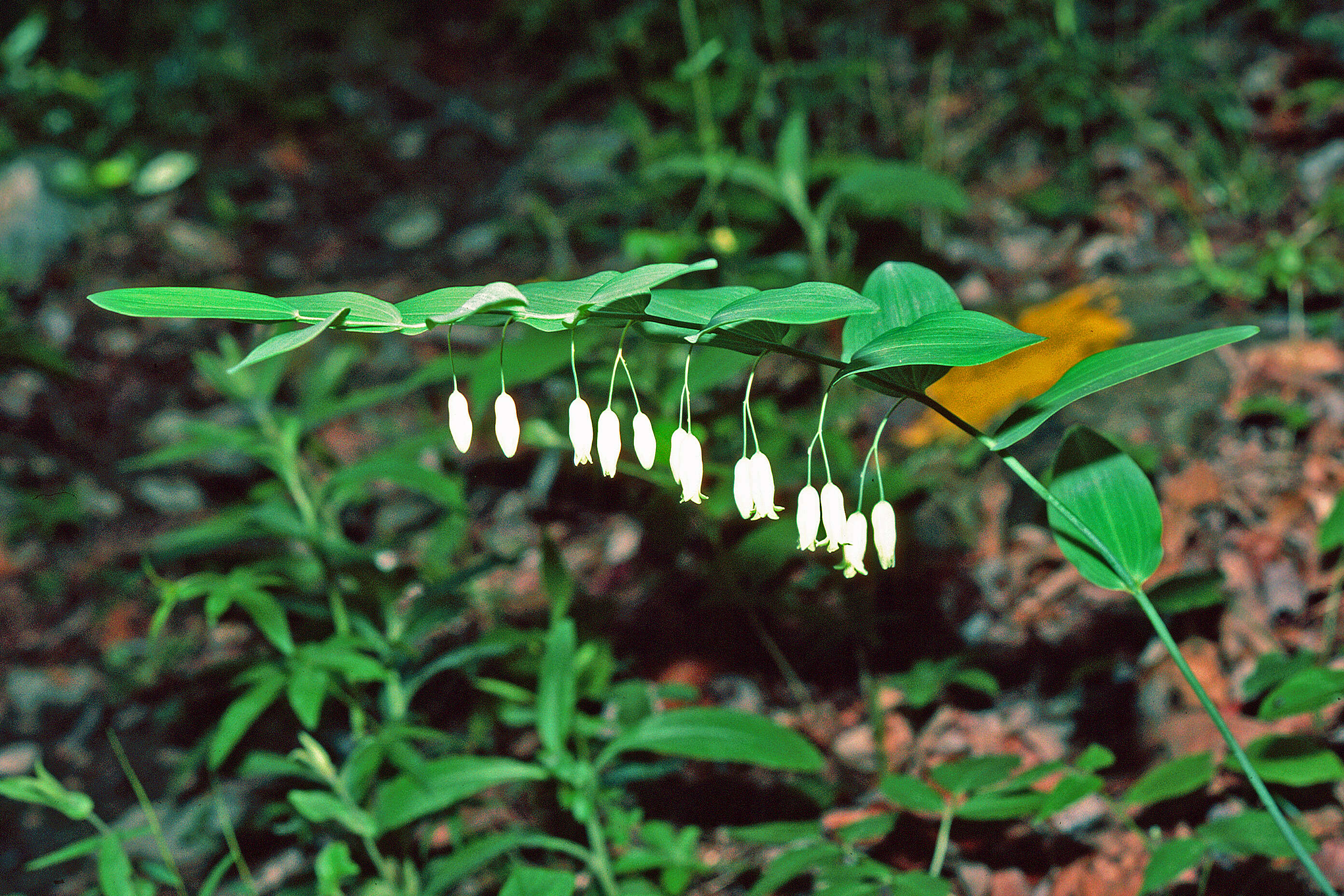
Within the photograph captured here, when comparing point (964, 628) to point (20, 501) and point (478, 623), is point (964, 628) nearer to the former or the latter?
point (478, 623)

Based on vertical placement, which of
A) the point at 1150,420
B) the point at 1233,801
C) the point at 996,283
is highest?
the point at 996,283

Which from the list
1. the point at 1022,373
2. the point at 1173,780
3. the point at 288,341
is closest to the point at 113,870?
the point at 288,341

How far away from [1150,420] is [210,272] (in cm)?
503

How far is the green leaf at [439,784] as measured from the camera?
1583mm

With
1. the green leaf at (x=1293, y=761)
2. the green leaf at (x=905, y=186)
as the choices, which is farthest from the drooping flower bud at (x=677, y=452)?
the green leaf at (x=905, y=186)

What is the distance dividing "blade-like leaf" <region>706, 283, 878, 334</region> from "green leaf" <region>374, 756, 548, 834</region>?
104cm

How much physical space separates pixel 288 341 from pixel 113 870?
4.00 ft

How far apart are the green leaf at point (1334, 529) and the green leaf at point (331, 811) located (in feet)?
6.18

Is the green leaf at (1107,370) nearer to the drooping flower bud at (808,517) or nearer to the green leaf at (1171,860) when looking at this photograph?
the drooping flower bud at (808,517)

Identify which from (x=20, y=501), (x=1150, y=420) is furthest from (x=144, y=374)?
(x=1150, y=420)

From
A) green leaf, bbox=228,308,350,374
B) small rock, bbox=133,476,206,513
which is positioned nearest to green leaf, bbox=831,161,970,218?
green leaf, bbox=228,308,350,374

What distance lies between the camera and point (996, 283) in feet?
11.8

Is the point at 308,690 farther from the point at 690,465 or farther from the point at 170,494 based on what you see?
the point at 170,494

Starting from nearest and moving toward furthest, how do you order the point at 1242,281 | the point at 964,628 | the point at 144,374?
the point at 964,628
the point at 1242,281
the point at 144,374
